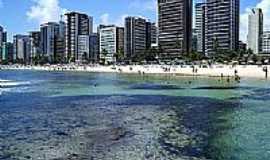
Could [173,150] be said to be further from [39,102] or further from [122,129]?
[39,102]

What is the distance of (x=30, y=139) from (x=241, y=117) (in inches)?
710

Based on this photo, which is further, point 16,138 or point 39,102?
point 39,102

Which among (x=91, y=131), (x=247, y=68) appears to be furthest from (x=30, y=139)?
(x=247, y=68)

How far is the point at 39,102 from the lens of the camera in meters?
50.2

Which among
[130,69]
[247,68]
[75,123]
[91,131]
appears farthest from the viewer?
[130,69]

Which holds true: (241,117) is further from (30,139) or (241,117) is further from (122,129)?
(30,139)

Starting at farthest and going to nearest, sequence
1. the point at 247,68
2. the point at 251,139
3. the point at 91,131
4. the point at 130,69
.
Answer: the point at 130,69, the point at 247,68, the point at 91,131, the point at 251,139

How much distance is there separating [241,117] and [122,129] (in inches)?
453

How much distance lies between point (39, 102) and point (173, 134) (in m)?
25.7

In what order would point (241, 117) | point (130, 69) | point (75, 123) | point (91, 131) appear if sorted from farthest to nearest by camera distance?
point (130, 69) < point (241, 117) < point (75, 123) < point (91, 131)

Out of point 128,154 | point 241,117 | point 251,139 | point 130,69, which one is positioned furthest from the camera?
point 130,69

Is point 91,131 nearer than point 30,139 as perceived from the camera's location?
No

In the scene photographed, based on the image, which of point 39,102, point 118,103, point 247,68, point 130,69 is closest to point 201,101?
point 118,103

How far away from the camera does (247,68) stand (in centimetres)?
11588
